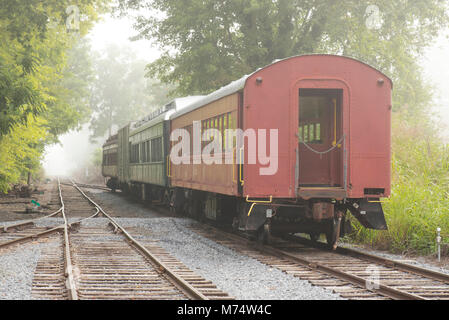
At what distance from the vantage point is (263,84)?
9.48m

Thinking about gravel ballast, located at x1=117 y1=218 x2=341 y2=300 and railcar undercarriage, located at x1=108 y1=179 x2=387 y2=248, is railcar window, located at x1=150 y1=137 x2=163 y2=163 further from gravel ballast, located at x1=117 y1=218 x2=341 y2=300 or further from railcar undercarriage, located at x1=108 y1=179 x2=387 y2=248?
railcar undercarriage, located at x1=108 y1=179 x2=387 y2=248

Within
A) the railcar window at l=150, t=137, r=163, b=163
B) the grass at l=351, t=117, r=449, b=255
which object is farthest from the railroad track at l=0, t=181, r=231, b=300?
the railcar window at l=150, t=137, r=163, b=163

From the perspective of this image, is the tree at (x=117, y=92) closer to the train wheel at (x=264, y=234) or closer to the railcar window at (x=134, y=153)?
the railcar window at (x=134, y=153)

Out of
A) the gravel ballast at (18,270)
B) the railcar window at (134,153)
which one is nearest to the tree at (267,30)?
the railcar window at (134,153)

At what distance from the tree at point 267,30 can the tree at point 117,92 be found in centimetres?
5087

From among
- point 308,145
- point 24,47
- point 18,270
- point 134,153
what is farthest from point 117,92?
point 18,270

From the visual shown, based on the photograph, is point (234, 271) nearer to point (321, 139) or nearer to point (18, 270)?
point (18, 270)

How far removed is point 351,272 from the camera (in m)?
7.78

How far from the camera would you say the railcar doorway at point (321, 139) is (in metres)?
10.0

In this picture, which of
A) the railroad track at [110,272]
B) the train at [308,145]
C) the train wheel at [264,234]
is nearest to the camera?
the railroad track at [110,272]

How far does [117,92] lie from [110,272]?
238 ft
